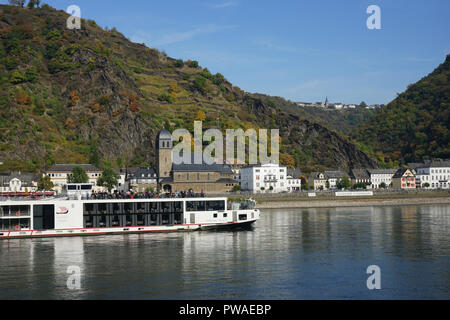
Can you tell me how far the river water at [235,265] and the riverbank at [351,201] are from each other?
1388 inches

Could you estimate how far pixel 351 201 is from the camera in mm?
87000

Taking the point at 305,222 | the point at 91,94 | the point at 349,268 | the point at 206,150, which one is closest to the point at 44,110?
the point at 91,94

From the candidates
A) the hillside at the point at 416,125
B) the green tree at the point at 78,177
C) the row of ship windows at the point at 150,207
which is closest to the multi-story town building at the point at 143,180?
the green tree at the point at 78,177

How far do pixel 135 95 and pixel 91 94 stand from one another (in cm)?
1548

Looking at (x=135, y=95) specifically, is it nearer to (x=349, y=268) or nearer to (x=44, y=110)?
(x=44, y=110)

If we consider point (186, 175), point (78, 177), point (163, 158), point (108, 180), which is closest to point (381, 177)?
point (186, 175)

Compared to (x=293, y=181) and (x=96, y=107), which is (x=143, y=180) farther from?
(x=293, y=181)

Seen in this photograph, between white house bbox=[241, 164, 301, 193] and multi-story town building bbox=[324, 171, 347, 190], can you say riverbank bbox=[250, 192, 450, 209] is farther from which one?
multi-story town building bbox=[324, 171, 347, 190]

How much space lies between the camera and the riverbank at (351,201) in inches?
3310

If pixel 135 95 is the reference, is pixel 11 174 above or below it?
below

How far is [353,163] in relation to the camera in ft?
511

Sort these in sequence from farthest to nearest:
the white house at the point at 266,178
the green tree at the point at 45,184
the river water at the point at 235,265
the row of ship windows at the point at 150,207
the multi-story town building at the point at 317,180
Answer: the multi-story town building at the point at 317,180
the white house at the point at 266,178
the green tree at the point at 45,184
the row of ship windows at the point at 150,207
the river water at the point at 235,265

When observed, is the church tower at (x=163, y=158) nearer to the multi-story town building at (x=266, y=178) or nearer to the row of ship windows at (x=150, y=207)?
the multi-story town building at (x=266, y=178)
